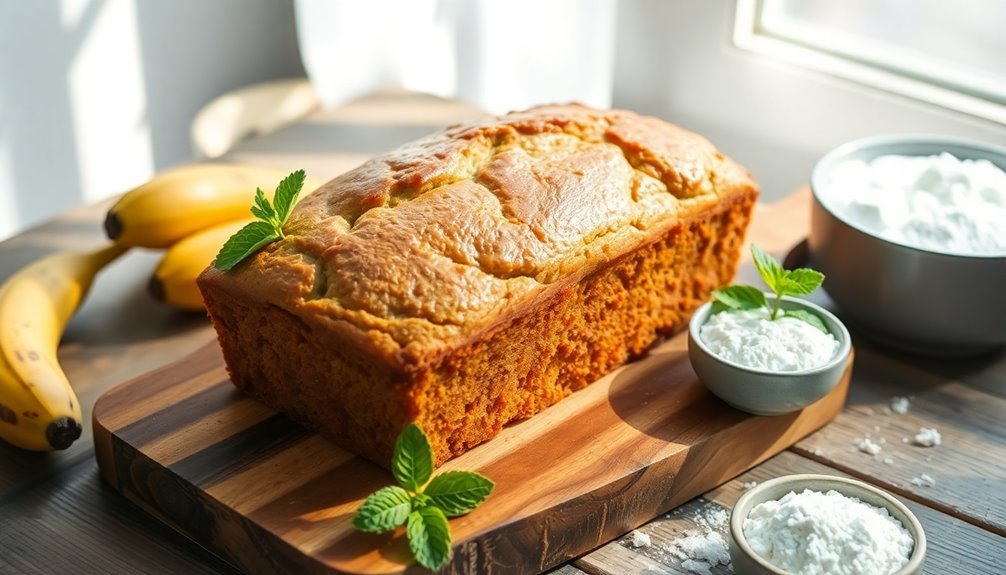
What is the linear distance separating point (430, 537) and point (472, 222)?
0.43 m

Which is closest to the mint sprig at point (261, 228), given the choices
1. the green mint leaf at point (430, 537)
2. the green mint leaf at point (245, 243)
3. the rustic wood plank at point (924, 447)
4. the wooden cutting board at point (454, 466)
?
the green mint leaf at point (245, 243)

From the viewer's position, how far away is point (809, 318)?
171 cm

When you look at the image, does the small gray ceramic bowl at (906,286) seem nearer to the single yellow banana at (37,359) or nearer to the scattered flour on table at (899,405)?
the scattered flour on table at (899,405)

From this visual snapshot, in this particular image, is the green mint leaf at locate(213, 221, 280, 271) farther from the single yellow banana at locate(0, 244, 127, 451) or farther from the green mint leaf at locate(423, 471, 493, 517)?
the green mint leaf at locate(423, 471, 493, 517)

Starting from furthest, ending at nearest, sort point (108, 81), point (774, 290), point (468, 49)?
point (108, 81) < point (468, 49) < point (774, 290)

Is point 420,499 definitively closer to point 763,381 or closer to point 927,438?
point 763,381

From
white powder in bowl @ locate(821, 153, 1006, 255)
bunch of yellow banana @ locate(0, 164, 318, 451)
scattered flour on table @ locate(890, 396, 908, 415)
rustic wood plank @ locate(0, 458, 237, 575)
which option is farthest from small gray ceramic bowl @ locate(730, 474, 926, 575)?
bunch of yellow banana @ locate(0, 164, 318, 451)

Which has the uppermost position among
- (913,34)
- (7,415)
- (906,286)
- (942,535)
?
(913,34)

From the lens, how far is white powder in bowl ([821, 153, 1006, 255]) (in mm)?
1774

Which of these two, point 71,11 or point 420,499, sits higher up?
point 71,11

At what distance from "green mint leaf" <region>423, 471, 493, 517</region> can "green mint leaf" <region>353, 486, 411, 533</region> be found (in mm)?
41


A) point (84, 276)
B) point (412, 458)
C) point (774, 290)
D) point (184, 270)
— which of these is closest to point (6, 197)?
point (84, 276)

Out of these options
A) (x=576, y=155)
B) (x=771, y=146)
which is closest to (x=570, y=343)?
(x=576, y=155)

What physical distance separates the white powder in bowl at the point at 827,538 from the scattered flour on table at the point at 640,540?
16 cm
